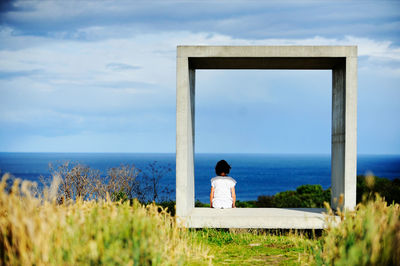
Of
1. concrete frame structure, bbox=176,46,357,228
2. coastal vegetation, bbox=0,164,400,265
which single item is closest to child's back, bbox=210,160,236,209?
concrete frame structure, bbox=176,46,357,228

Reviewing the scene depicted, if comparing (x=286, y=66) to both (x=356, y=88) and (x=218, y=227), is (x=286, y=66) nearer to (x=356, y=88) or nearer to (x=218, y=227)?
(x=356, y=88)

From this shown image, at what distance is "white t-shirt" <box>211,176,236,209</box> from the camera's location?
282 inches

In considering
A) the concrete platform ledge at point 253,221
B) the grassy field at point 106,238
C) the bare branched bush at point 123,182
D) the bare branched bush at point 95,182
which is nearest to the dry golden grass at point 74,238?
the grassy field at point 106,238

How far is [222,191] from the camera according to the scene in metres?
7.19

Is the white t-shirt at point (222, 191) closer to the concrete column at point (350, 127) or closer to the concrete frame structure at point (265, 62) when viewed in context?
Answer: the concrete frame structure at point (265, 62)

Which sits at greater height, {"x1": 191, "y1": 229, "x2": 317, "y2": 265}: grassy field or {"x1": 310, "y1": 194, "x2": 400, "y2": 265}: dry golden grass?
{"x1": 310, "y1": 194, "x2": 400, "y2": 265}: dry golden grass

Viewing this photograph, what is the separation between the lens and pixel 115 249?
10.1 ft

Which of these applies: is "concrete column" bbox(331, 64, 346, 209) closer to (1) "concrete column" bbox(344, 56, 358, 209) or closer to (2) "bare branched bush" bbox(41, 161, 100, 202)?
Answer: (1) "concrete column" bbox(344, 56, 358, 209)

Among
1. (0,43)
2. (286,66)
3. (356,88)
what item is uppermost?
(0,43)

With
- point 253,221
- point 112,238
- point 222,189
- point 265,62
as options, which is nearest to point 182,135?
point 222,189

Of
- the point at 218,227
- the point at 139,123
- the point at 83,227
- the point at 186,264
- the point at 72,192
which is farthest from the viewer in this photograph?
the point at 139,123

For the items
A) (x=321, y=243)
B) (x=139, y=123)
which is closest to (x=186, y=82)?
(x=321, y=243)

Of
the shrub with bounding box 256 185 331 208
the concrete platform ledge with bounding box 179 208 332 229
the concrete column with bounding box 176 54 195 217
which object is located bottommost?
the shrub with bounding box 256 185 331 208

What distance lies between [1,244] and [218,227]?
327 centimetres
